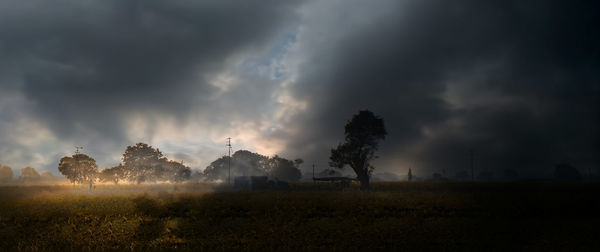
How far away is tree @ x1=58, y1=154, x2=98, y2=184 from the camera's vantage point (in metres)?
91.0

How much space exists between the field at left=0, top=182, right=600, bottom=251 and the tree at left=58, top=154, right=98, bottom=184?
272 feet

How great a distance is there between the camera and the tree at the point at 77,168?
3584 inches

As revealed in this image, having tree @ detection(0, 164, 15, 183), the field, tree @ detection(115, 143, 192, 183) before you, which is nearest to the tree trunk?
the field

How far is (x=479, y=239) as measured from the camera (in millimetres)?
16875

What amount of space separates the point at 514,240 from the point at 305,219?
11777 mm

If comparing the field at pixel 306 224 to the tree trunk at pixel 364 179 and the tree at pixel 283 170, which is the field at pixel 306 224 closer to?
the tree trunk at pixel 364 179

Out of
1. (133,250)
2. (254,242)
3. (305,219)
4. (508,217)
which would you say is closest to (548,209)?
(508,217)

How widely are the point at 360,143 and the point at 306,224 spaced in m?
42.7

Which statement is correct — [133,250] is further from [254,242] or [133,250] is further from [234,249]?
[254,242]

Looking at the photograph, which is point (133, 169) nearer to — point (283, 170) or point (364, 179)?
point (283, 170)

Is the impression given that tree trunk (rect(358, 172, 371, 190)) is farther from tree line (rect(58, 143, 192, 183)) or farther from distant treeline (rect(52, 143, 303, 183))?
tree line (rect(58, 143, 192, 183))

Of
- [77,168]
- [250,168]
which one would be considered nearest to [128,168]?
[77,168]

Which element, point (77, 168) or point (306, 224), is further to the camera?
point (77, 168)

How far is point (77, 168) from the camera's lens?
91750 millimetres
